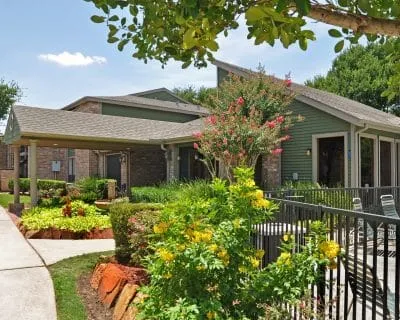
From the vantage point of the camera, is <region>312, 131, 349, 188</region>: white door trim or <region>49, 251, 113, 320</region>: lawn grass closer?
<region>49, 251, 113, 320</region>: lawn grass

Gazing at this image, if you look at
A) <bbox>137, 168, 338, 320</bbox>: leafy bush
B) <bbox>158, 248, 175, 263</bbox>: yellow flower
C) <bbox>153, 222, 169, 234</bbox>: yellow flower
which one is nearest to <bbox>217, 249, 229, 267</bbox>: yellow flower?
<bbox>137, 168, 338, 320</bbox>: leafy bush

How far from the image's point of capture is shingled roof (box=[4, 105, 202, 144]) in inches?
522

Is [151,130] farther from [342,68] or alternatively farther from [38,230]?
[342,68]

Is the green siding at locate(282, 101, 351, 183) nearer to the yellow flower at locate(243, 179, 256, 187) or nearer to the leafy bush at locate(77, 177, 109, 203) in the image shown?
the leafy bush at locate(77, 177, 109, 203)

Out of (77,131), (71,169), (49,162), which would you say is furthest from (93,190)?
(49,162)

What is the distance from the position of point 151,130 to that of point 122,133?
101 inches

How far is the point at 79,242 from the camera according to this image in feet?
29.8

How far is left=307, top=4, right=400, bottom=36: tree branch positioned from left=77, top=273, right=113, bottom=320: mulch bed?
413cm

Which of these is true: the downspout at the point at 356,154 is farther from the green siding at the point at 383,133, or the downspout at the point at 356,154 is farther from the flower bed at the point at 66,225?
the flower bed at the point at 66,225

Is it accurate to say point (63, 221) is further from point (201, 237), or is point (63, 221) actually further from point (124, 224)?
point (201, 237)

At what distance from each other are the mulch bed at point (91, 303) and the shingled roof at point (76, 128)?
804 cm

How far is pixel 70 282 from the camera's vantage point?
19.2 feet

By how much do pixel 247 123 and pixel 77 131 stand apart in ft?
22.2

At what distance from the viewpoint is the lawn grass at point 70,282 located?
4.77 metres
